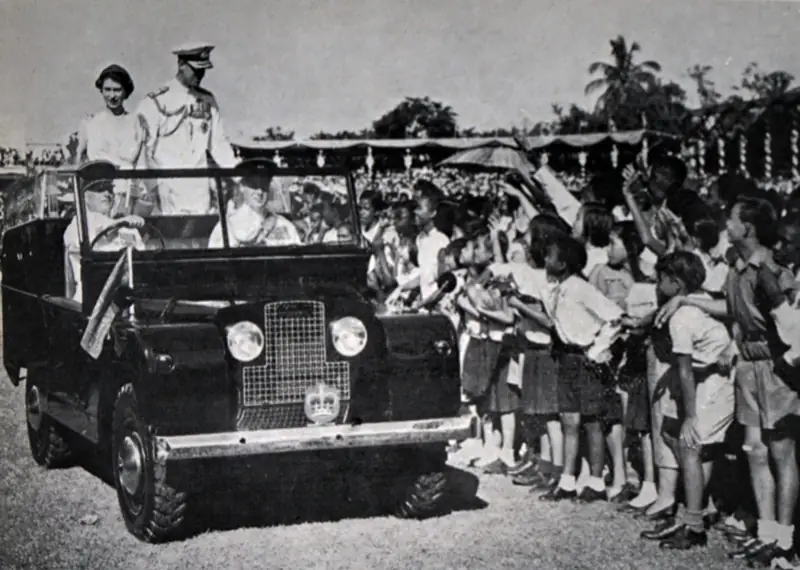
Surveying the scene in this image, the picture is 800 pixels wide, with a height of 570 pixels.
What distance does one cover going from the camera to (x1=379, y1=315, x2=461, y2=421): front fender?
3854 mm

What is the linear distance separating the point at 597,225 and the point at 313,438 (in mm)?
1778

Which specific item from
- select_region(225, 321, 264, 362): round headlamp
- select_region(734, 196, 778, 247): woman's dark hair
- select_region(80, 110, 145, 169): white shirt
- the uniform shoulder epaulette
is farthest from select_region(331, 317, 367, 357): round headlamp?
select_region(734, 196, 778, 247): woman's dark hair

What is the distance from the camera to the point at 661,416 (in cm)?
388

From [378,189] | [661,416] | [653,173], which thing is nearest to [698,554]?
[661,416]

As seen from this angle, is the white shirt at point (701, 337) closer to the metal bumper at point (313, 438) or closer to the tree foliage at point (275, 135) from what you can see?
the metal bumper at point (313, 438)

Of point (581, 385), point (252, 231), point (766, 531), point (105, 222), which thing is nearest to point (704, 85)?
point (581, 385)

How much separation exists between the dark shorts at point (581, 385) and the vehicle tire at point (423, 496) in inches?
27.9

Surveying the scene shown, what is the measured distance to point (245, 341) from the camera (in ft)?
12.1

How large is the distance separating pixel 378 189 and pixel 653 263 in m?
1.59

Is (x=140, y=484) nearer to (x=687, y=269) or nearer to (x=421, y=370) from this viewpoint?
(x=421, y=370)

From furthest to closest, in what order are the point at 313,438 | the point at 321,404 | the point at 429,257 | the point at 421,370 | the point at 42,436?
1. the point at 429,257
2. the point at 42,436
3. the point at 421,370
4. the point at 321,404
5. the point at 313,438

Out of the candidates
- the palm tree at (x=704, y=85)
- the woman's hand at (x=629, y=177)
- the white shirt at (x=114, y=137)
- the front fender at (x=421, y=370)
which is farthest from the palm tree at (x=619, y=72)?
the white shirt at (x=114, y=137)

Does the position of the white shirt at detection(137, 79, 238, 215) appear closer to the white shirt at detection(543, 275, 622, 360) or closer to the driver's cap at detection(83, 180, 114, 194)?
the driver's cap at detection(83, 180, 114, 194)

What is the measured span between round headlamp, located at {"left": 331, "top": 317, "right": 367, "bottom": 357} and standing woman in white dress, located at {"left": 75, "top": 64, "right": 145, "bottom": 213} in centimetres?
127
